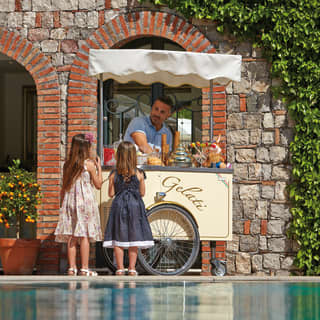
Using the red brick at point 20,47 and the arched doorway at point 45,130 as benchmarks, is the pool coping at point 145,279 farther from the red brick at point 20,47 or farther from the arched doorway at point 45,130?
the red brick at point 20,47

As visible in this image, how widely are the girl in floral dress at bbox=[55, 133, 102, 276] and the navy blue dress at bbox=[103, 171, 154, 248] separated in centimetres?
23

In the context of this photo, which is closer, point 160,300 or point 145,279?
point 160,300

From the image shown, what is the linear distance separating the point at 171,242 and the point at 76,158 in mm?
1432

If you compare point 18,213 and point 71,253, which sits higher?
point 18,213

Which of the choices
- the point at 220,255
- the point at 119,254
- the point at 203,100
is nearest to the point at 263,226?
the point at 220,255

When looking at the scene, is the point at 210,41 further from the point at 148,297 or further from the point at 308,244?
the point at 148,297

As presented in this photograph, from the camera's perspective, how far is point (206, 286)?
709 cm

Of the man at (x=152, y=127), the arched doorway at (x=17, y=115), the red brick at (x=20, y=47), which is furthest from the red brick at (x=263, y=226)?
the arched doorway at (x=17, y=115)

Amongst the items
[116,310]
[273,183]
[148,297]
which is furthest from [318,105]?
[116,310]

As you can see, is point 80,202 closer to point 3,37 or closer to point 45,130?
point 45,130

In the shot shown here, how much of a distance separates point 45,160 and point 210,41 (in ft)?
8.50

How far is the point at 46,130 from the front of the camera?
957cm

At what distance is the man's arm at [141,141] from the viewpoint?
8.59 meters

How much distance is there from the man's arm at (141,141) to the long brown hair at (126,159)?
62 cm
